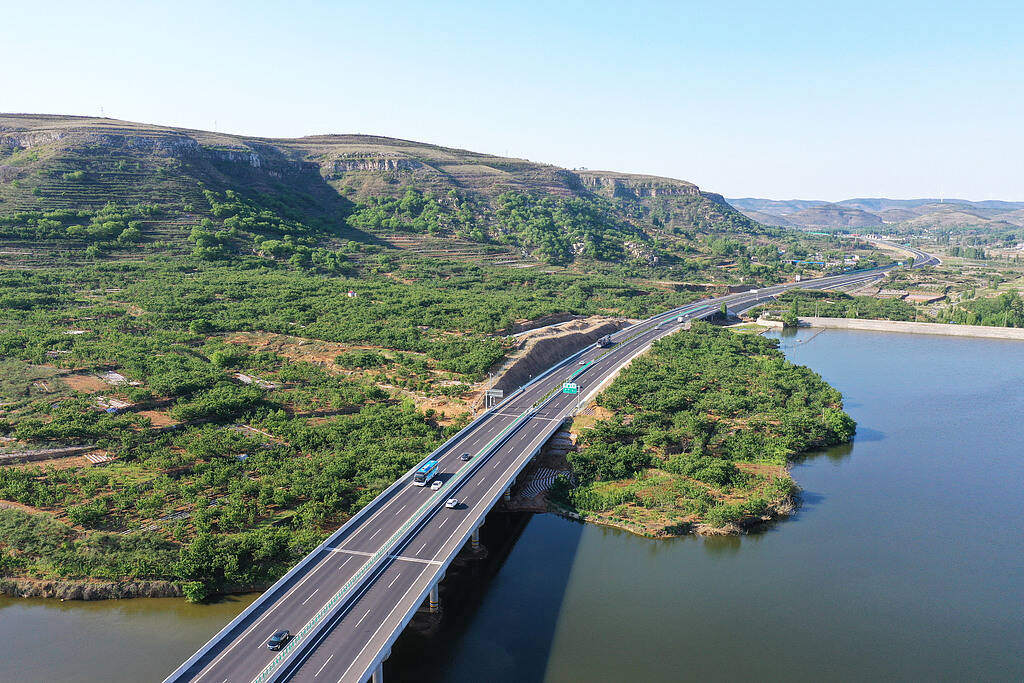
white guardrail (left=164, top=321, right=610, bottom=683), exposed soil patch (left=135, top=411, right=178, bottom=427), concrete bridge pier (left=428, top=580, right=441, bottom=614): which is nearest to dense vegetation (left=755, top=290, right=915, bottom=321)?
white guardrail (left=164, top=321, right=610, bottom=683)

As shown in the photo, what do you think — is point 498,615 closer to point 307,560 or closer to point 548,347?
point 307,560

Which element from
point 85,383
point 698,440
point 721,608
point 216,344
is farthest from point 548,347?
point 85,383

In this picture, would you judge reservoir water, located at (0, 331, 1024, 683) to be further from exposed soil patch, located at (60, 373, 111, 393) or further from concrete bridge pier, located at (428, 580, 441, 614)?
exposed soil patch, located at (60, 373, 111, 393)

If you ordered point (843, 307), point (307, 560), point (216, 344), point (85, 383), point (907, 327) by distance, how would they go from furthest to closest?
point (843, 307), point (907, 327), point (216, 344), point (85, 383), point (307, 560)

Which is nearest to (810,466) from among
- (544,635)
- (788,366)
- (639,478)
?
(639,478)

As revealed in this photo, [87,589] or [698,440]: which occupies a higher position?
[698,440]

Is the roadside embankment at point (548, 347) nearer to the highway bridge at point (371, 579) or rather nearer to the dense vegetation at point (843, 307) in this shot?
the highway bridge at point (371, 579)

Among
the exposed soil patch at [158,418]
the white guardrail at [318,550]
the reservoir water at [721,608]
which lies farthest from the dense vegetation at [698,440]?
the exposed soil patch at [158,418]

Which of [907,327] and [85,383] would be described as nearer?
[85,383]
